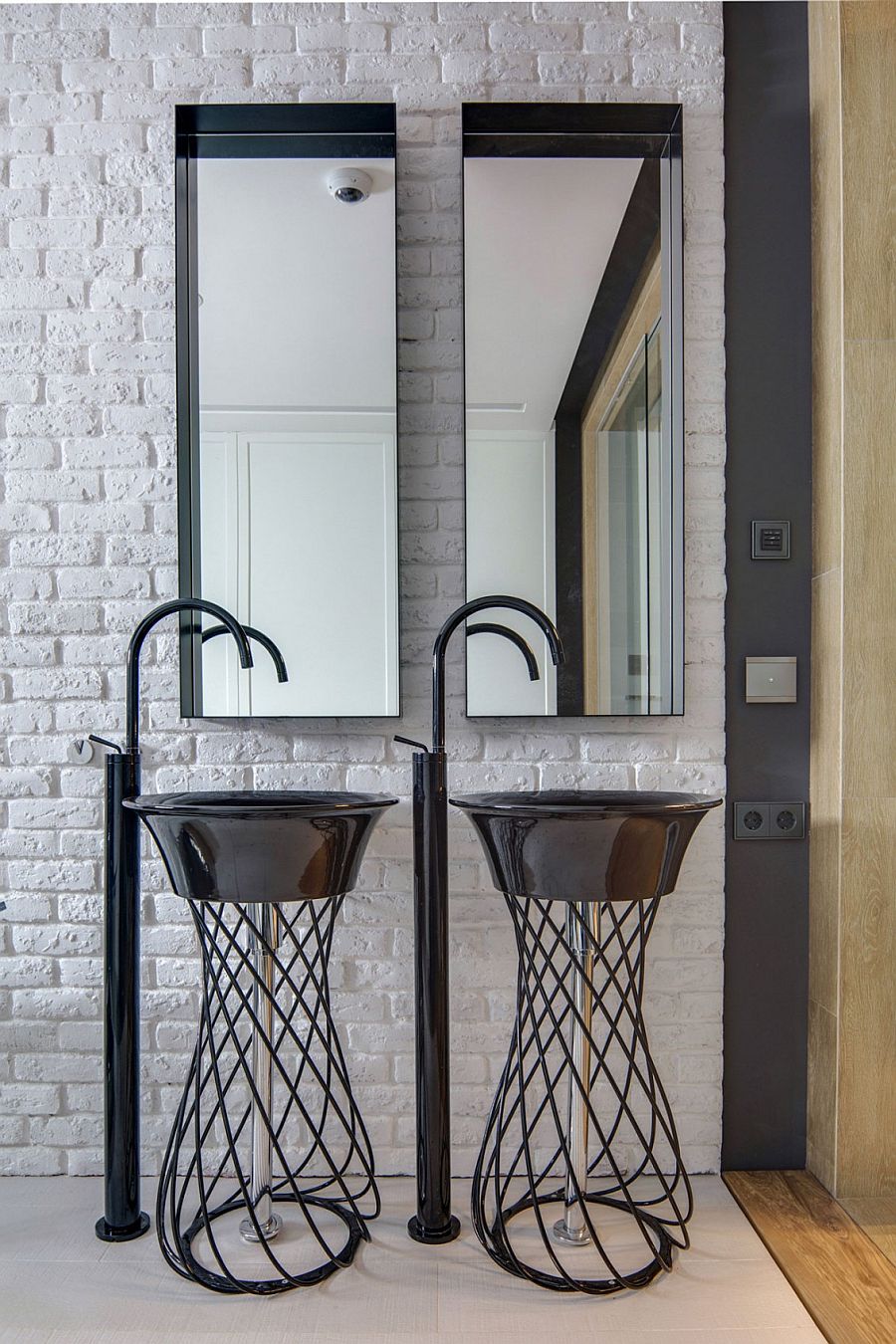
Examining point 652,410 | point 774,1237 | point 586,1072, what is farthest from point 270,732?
point 774,1237

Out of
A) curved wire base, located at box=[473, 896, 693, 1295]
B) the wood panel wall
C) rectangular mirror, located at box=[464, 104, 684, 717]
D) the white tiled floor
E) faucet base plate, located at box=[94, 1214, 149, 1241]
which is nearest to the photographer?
the white tiled floor

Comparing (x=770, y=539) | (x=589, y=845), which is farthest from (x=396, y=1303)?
(x=770, y=539)

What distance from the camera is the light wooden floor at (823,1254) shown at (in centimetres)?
143

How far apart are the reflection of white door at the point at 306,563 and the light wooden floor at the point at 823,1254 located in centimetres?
119

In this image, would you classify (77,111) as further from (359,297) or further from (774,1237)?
(774,1237)

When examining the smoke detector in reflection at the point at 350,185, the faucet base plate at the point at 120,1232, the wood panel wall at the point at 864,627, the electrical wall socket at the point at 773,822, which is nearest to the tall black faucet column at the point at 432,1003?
the faucet base plate at the point at 120,1232

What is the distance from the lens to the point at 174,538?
1938 millimetres

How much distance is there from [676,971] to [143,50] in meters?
2.21

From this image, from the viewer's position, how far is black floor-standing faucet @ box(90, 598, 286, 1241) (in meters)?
1.68

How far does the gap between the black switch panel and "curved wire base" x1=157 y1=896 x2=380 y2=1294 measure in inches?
43.8

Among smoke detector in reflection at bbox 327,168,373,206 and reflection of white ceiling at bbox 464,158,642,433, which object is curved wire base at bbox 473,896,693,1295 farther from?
smoke detector in reflection at bbox 327,168,373,206

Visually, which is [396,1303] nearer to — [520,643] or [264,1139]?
[264,1139]

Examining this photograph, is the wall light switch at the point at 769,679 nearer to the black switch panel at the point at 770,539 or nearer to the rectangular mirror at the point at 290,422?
the black switch panel at the point at 770,539

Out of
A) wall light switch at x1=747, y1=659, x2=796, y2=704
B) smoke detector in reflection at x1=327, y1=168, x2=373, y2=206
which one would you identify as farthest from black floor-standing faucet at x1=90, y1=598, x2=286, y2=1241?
wall light switch at x1=747, y1=659, x2=796, y2=704
